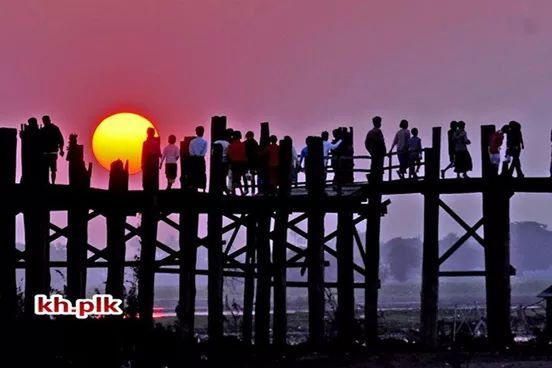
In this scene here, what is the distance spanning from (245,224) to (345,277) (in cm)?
292

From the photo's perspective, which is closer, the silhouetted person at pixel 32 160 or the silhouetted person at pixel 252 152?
the silhouetted person at pixel 32 160

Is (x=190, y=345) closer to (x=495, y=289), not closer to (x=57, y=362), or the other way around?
(x=57, y=362)

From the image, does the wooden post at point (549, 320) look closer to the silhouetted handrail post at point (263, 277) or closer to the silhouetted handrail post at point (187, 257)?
the silhouetted handrail post at point (263, 277)

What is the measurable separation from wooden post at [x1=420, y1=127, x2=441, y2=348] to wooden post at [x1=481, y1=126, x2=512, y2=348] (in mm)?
901

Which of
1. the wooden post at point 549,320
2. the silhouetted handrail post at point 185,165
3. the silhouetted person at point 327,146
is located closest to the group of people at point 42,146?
the silhouetted handrail post at point 185,165

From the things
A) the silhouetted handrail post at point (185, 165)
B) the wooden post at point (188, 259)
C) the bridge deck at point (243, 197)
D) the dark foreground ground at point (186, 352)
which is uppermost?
the silhouetted handrail post at point (185, 165)

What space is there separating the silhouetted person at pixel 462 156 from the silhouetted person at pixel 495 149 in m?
0.63

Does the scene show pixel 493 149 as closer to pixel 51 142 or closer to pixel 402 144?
pixel 402 144

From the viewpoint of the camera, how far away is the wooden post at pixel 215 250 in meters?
25.4

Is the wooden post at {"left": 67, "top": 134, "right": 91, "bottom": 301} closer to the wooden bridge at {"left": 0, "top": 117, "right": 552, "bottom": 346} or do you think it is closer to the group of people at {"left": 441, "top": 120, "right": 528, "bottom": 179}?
the wooden bridge at {"left": 0, "top": 117, "right": 552, "bottom": 346}

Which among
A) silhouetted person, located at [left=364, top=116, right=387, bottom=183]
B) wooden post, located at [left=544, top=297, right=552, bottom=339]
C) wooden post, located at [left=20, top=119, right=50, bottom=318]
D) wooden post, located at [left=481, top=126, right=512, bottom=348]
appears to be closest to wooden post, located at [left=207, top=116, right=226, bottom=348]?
silhouetted person, located at [left=364, top=116, right=387, bottom=183]

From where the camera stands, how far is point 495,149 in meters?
26.1

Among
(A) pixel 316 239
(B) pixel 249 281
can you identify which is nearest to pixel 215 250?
(A) pixel 316 239

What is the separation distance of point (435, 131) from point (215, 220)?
454 centimetres
